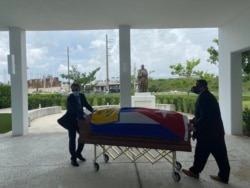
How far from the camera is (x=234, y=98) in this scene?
8.20 m

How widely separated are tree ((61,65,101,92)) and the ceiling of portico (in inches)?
608

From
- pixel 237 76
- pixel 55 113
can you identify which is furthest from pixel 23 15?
pixel 55 113

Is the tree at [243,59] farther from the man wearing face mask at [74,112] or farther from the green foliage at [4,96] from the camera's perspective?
the green foliage at [4,96]

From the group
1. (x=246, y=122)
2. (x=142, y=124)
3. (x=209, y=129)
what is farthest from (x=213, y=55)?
(x=142, y=124)

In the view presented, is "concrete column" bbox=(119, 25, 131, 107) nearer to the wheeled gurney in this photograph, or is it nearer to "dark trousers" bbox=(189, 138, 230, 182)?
the wheeled gurney

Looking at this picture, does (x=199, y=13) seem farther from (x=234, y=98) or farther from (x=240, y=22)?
(x=234, y=98)

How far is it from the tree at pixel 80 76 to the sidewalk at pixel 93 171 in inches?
685

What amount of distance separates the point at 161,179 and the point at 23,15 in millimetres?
5217

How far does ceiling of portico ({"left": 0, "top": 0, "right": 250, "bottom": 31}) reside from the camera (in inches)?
245

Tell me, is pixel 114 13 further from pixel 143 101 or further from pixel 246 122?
pixel 143 101

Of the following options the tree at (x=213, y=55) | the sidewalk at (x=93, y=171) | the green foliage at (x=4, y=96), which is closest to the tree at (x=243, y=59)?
the tree at (x=213, y=55)

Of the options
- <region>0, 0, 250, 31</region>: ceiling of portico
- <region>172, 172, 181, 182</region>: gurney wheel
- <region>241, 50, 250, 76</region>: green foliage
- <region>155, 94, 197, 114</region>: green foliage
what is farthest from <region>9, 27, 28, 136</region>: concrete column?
<region>155, 94, 197, 114</region>: green foliage

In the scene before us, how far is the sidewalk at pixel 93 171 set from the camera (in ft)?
14.1

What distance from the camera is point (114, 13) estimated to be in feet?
22.8
